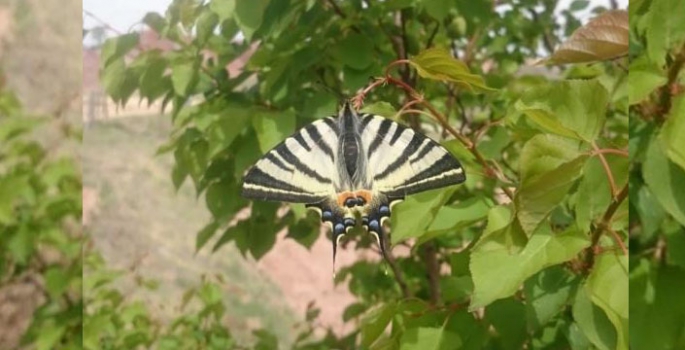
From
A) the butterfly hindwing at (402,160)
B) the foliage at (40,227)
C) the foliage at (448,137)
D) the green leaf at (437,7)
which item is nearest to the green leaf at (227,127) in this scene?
the foliage at (448,137)

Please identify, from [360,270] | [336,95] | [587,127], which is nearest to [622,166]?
[587,127]

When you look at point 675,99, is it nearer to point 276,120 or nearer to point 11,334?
point 276,120

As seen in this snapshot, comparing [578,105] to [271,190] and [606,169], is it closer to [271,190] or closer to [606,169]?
[606,169]

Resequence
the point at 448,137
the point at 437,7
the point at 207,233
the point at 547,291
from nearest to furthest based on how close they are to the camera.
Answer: the point at 547,291 < the point at 437,7 < the point at 448,137 < the point at 207,233

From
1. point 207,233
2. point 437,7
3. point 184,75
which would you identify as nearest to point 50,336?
point 207,233

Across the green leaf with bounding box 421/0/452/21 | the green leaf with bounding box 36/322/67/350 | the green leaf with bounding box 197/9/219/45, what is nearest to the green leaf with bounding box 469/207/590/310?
the green leaf with bounding box 421/0/452/21
